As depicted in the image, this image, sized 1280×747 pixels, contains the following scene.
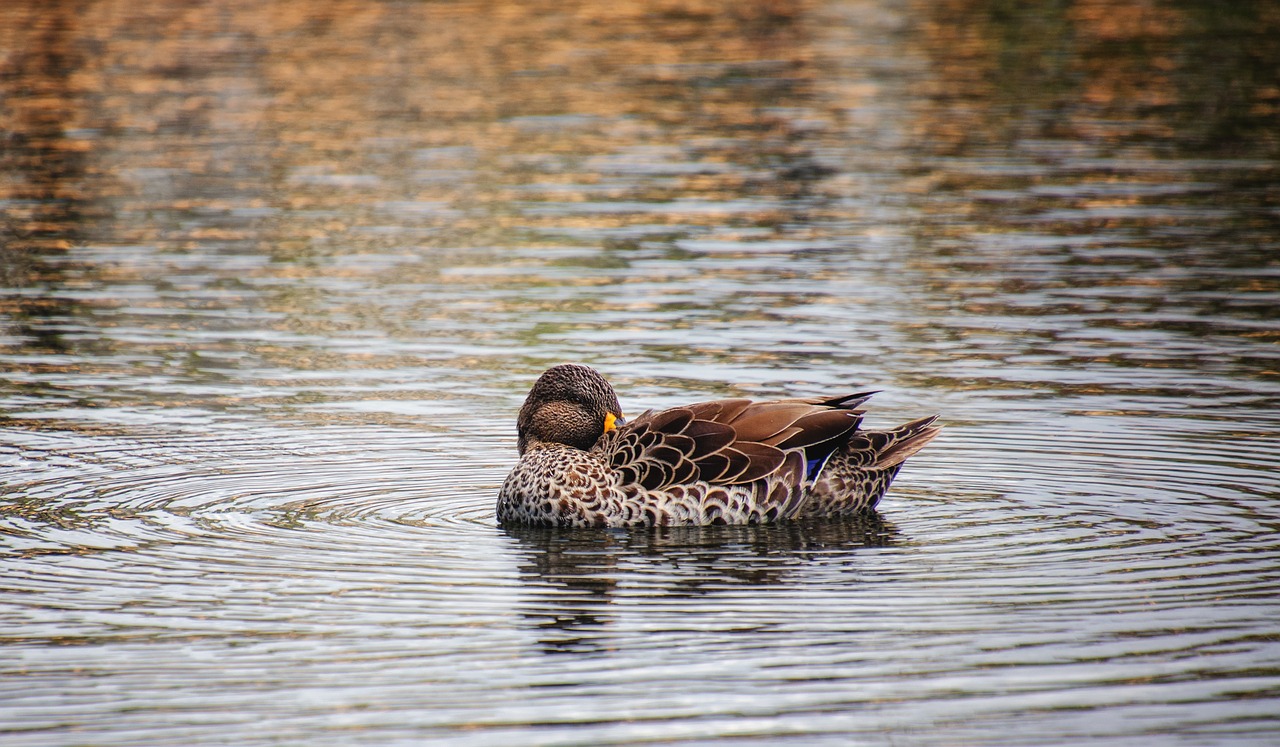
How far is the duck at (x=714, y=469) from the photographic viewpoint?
37.9 feet

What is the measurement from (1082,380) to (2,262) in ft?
41.5

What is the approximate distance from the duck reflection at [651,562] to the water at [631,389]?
1.9 inches

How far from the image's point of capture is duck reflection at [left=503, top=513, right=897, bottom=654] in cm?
952

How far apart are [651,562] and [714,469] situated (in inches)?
44.0

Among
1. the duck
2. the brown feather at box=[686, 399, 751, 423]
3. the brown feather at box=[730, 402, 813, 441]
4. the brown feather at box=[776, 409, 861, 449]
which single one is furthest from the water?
the brown feather at box=[686, 399, 751, 423]

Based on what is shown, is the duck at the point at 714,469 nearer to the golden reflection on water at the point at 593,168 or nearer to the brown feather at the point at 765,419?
the brown feather at the point at 765,419

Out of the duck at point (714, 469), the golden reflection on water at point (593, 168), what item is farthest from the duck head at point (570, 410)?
the golden reflection on water at point (593, 168)

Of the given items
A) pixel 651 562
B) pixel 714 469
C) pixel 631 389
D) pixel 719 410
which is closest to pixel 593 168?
pixel 631 389

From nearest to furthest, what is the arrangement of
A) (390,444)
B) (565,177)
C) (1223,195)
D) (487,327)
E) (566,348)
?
(390,444) → (566,348) → (487,327) → (1223,195) → (565,177)

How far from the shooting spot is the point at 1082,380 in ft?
51.0

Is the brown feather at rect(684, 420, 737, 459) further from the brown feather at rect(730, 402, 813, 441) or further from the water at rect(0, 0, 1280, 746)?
the water at rect(0, 0, 1280, 746)

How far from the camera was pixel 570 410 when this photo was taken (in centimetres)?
1223

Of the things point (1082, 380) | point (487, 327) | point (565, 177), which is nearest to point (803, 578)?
point (1082, 380)

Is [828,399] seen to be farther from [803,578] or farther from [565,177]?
[565,177]
